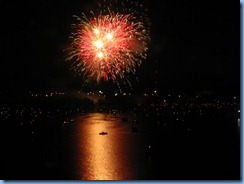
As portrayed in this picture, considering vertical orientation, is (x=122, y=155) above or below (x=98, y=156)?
above

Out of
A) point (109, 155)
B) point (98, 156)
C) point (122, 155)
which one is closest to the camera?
point (122, 155)

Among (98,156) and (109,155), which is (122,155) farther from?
(98,156)

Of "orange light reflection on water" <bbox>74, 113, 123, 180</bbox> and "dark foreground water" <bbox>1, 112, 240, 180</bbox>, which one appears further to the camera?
"orange light reflection on water" <bbox>74, 113, 123, 180</bbox>

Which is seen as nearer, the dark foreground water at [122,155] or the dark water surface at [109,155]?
the dark foreground water at [122,155]

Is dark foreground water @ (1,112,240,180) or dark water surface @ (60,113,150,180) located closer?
dark foreground water @ (1,112,240,180)

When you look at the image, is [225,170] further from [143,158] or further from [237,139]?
[237,139]

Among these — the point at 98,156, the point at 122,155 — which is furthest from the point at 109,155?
the point at 122,155

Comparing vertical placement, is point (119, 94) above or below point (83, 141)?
above

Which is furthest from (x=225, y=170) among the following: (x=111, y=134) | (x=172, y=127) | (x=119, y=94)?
(x=119, y=94)
